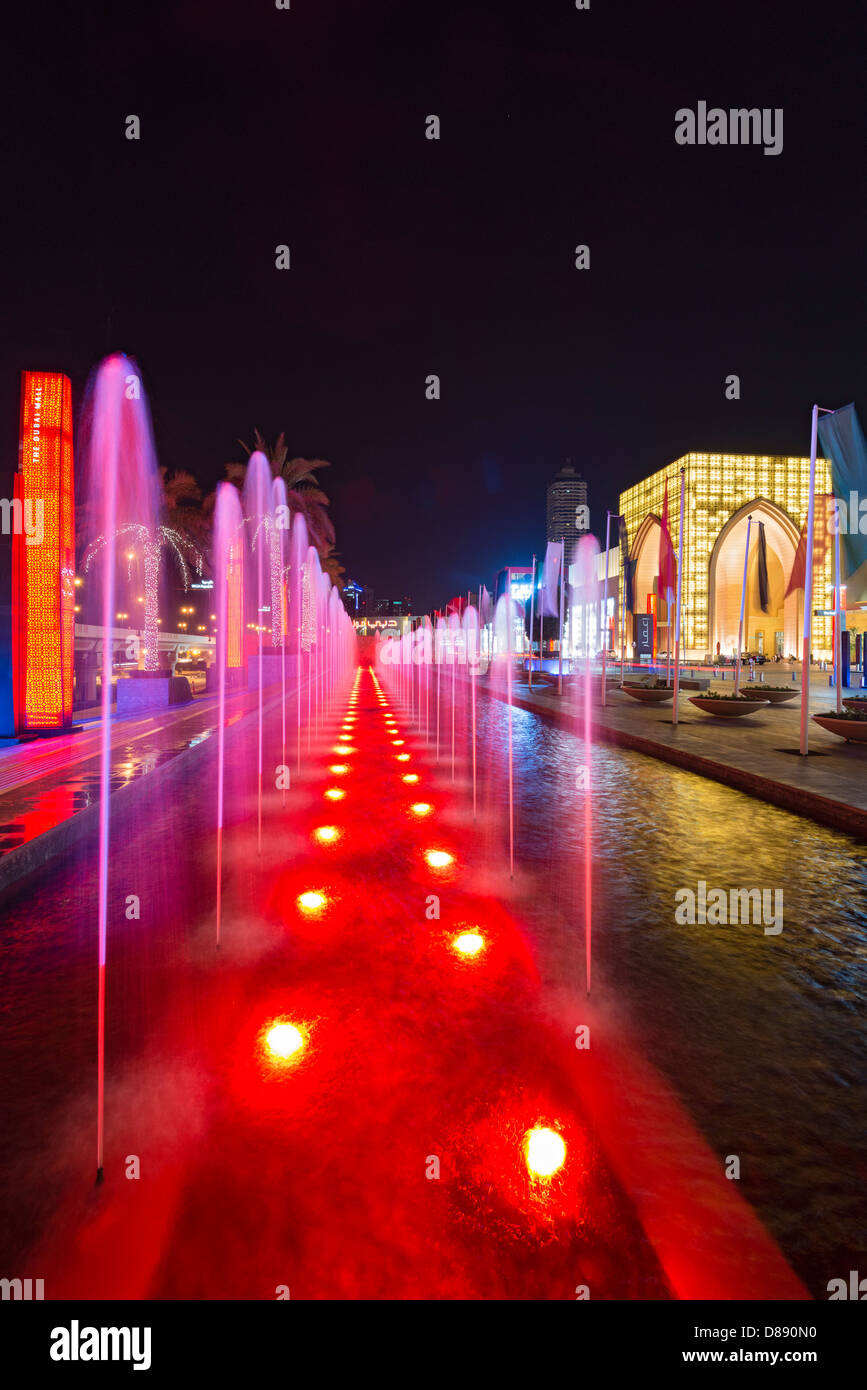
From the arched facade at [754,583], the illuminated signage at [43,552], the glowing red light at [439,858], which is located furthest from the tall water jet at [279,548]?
the arched facade at [754,583]

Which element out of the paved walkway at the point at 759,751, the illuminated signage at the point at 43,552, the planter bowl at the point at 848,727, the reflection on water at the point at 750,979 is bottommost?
the reflection on water at the point at 750,979

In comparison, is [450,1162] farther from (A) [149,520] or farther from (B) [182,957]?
(A) [149,520]

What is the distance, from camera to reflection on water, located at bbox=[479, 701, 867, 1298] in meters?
2.30

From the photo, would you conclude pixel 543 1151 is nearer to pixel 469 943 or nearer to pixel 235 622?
pixel 469 943

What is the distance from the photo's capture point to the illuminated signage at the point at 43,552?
36.7ft

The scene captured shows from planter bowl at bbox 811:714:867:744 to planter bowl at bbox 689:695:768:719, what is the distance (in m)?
3.74

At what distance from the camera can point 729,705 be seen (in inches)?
645

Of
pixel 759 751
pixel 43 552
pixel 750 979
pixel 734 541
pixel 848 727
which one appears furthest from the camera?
pixel 734 541

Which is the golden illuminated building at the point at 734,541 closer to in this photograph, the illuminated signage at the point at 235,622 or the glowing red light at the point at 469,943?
the illuminated signage at the point at 235,622

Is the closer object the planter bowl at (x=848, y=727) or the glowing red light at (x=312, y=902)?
the glowing red light at (x=312, y=902)

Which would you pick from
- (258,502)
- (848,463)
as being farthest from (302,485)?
(848,463)

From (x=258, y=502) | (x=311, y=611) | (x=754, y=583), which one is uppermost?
(x=754, y=583)

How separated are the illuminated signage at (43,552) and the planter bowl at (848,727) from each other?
1303 centimetres

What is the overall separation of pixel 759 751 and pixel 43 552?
39.1 feet
